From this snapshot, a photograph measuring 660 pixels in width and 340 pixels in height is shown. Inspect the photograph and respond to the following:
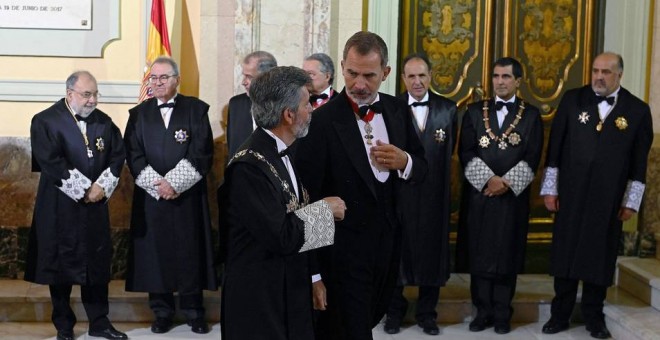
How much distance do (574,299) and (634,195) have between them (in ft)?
2.73

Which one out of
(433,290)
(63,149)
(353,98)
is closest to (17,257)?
(63,149)

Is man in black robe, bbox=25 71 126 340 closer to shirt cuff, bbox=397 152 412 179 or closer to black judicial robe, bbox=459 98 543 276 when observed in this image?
black judicial robe, bbox=459 98 543 276

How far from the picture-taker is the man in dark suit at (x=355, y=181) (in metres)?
4.70

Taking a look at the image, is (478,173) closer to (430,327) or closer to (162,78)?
(430,327)

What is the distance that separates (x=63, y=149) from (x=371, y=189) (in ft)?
9.27

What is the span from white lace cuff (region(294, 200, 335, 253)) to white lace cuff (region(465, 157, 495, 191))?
314 centimetres

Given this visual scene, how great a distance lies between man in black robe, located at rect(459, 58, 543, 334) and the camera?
23.6 feet

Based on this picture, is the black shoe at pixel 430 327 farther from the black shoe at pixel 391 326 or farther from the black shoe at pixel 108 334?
the black shoe at pixel 108 334

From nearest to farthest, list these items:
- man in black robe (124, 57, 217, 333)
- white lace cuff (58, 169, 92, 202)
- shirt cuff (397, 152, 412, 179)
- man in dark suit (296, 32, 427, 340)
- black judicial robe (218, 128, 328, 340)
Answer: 1. black judicial robe (218, 128, 328, 340)
2. man in dark suit (296, 32, 427, 340)
3. shirt cuff (397, 152, 412, 179)
4. white lace cuff (58, 169, 92, 202)
5. man in black robe (124, 57, 217, 333)

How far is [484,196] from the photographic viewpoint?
7270mm

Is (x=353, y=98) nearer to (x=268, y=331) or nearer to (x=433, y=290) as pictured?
(x=268, y=331)

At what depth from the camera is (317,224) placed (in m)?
4.12

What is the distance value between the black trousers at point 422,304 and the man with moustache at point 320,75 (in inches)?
55.3

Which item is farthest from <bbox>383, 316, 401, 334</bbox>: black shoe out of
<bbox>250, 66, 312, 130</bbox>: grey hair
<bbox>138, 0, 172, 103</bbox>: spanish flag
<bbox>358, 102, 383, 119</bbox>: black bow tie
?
<bbox>250, 66, 312, 130</bbox>: grey hair
